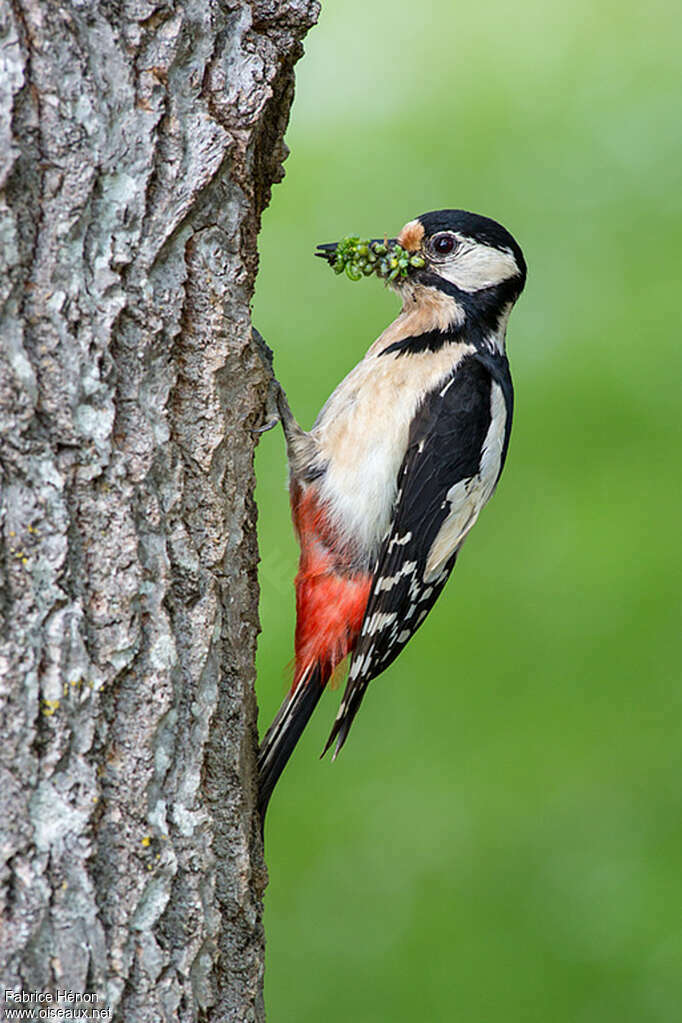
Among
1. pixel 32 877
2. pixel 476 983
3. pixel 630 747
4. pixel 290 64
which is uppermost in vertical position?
pixel 290 64

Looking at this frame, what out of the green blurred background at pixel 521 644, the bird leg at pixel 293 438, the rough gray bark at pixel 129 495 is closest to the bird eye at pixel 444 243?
the bird leg at pixel 293 438

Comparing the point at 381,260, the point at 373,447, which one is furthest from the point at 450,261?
the point at 373,447

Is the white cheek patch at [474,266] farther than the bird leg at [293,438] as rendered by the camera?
Yes

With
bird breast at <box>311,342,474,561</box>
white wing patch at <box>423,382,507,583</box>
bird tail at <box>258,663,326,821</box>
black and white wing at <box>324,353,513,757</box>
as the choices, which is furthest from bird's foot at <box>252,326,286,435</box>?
bird tail at <box>258,663,326,821</box>

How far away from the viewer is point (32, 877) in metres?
1.43

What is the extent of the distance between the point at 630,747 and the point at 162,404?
7.21 feet

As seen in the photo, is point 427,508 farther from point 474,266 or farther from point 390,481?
point 474,266

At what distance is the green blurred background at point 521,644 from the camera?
10.5 ft

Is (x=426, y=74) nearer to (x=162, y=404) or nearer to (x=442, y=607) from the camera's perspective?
(x=442, y=607)

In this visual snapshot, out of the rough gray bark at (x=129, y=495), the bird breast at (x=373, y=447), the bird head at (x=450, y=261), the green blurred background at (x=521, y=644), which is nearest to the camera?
the rough gray bark at (x=129, y=495)

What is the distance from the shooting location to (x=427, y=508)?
100 inches

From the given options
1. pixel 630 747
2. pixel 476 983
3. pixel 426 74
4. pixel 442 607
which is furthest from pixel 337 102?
pixel 476 983

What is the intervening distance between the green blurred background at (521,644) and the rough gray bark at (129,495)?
3.92 feet

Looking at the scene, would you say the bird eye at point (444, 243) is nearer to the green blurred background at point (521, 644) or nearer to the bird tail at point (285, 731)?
the green blurred background at point (521, 644)
